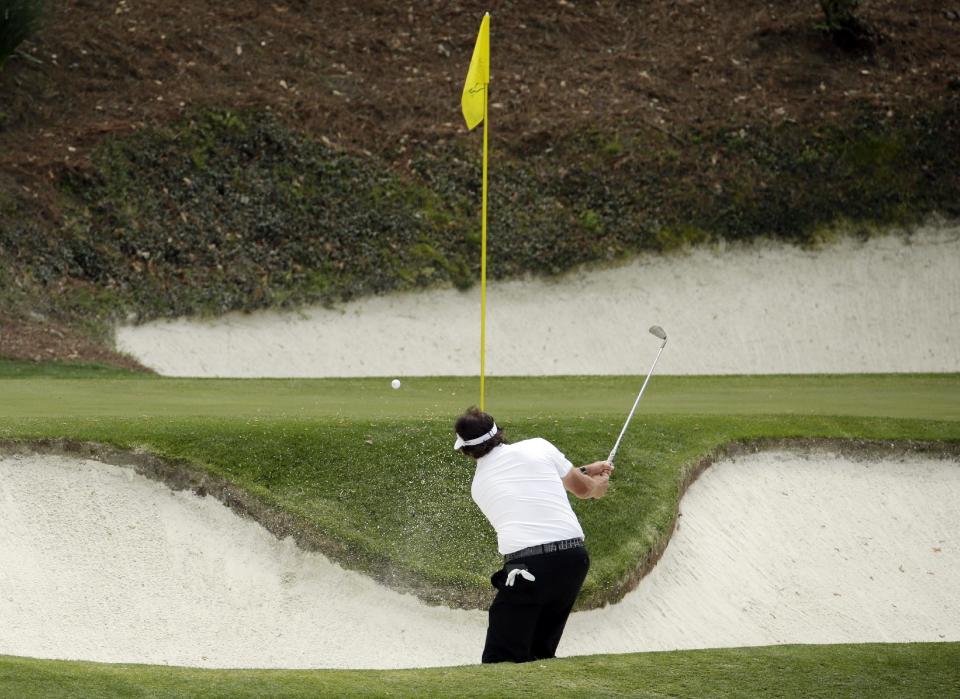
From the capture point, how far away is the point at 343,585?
10.5m

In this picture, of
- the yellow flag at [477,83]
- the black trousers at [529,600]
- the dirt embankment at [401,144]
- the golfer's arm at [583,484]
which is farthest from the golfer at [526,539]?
the dirt embankment at [401,144]

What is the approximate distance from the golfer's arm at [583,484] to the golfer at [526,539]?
178 millimetres

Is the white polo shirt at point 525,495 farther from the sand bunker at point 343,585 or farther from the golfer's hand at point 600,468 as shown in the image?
the sand bunker at point 343,585

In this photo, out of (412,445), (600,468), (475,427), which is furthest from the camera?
(412,445)

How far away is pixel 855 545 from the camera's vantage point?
472 inches

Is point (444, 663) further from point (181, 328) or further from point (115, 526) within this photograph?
point (181, 328)

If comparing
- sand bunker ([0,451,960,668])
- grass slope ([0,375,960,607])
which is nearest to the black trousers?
sand bunker ([0,451,960,668])

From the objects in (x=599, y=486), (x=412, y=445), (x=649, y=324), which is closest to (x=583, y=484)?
(x=599, y=486)

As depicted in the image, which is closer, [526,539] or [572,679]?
[572,679]

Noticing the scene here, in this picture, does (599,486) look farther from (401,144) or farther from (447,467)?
(401,144)

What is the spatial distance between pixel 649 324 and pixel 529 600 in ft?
54.7

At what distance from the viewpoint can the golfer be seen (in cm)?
711

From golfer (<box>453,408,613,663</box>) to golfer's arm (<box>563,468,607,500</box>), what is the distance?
0.58 feet

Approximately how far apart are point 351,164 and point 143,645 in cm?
1718
